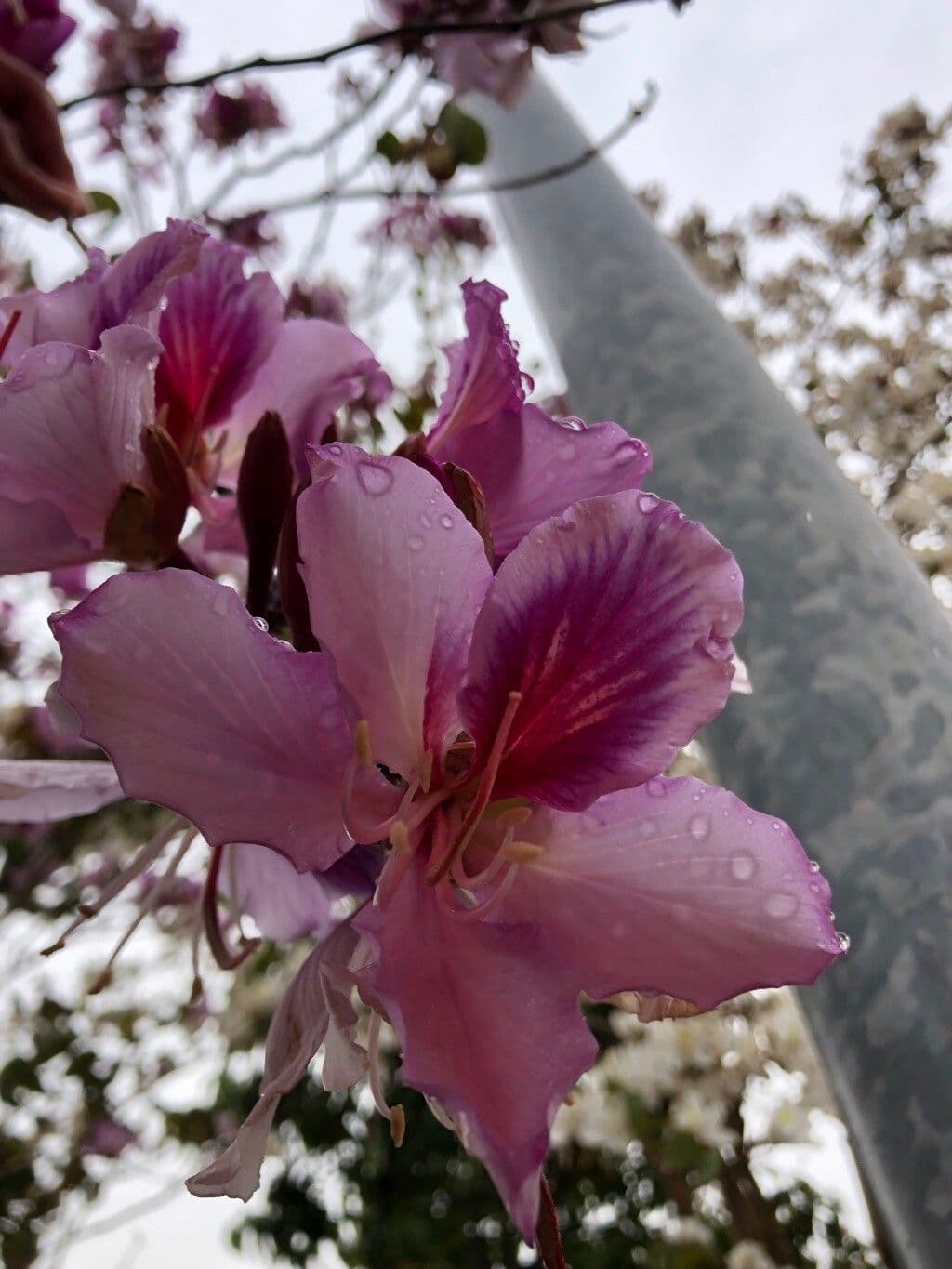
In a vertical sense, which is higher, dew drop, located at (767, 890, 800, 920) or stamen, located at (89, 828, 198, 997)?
dew drop, located at (767, 890, 800, 920)

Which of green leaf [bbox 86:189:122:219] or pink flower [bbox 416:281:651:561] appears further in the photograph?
green leaf [bbox 86:189:122:219]

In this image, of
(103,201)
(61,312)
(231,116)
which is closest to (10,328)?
(61,312)

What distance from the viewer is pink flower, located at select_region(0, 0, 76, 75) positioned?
1.74 feet

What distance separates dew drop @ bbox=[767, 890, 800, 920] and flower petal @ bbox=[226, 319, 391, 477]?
0.23 metres

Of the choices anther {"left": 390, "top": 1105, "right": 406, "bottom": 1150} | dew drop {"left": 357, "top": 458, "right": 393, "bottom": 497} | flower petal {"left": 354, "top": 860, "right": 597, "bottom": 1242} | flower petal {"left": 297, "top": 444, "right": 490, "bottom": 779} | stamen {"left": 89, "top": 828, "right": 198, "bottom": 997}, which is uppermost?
dew drop {"left": 357, "top": 458, "right": 393, "bottom": 497}

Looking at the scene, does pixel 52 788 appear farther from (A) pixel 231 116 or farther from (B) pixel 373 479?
(A) pixel 231 116

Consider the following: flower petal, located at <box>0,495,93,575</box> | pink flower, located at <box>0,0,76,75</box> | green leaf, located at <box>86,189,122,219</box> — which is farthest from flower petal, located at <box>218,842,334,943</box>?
green leaf, located at <box>86,189,122,219</box>

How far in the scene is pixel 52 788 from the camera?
0.32 meters

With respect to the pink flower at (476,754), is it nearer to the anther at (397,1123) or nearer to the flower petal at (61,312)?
the anther at (397,1123)

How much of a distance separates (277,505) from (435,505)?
0.32 feet

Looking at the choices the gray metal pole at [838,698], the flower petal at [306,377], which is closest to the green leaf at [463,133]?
the gray metal pole at [838,698]

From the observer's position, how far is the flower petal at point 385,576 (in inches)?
9.3

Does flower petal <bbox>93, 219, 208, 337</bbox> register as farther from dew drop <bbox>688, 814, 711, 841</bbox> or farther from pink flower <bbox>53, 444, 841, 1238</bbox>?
→ dew drop <bbox>688, 814, 711, 841</bbox>

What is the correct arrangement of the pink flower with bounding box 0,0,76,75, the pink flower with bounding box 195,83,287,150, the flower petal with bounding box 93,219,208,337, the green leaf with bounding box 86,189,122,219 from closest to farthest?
the flower petal with bounding box 93,219,208,337
the pink flower with bounding box 0,0,76,75
the green leaf with bounding box 86,189,122,219
the pink flower with bounding box 195,83,287,150
